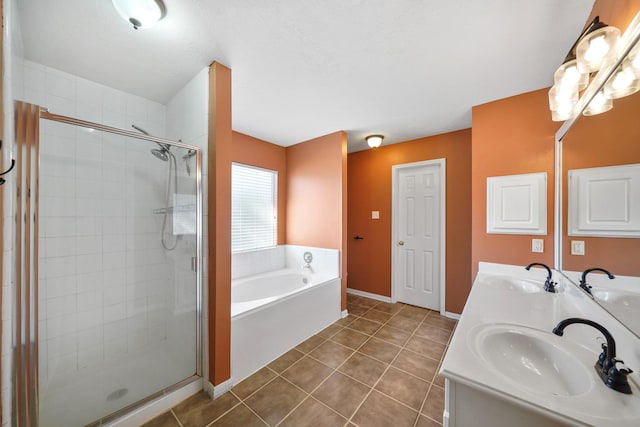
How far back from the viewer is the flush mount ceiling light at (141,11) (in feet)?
3.78

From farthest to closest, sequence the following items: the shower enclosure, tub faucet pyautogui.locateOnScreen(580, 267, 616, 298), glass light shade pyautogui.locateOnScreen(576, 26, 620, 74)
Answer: the shower enclosure < tub faucet pyautogui.locateOnScreen(580, 267, 616, 298) < glass light shade pyautogui.locateOnScreen(576, 26, 620, 74)

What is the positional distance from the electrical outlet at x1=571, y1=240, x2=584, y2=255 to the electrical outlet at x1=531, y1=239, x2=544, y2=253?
1.45ft

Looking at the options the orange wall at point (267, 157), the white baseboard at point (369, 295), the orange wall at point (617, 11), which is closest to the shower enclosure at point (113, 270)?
the orange wall at point (267, 157)

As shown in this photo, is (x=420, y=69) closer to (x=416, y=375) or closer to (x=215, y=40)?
(x=215, y=40)

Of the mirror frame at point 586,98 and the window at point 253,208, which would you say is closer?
the mirror frame at point 586,98

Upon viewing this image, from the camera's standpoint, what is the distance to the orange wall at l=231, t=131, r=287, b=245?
3.00 metres

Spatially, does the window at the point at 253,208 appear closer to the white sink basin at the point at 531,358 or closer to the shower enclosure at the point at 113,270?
the shower enclosure at the point at 113,270

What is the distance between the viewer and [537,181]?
1.86 m

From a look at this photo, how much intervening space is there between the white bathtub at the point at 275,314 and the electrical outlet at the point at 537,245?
1922mm

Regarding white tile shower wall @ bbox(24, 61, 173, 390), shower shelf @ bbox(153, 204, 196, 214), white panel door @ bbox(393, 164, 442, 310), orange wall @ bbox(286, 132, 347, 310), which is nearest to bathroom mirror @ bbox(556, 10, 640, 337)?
white panel door @ bbox(393, 164, 442, 310)

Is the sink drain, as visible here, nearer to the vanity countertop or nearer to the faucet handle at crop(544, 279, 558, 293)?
the vanity countertop

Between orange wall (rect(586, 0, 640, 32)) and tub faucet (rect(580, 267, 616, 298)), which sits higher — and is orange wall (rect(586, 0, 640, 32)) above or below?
above

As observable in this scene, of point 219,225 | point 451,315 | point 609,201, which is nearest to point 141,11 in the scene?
point 219,225

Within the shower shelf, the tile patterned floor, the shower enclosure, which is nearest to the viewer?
the tile patterned floor
